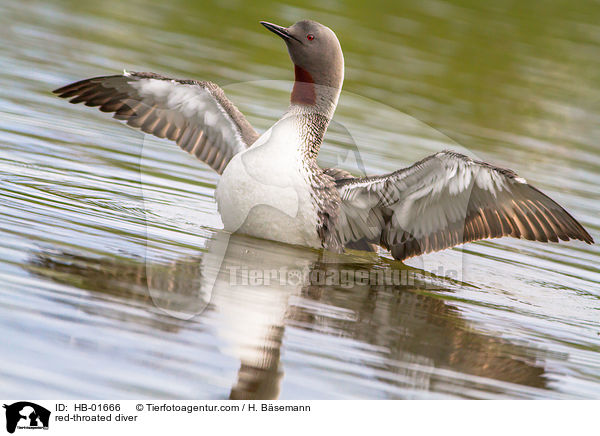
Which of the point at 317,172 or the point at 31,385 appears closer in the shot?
the point at 31,385

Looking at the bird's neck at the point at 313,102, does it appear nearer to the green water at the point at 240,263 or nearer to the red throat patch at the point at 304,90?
the red throat patch at the point at 304,90

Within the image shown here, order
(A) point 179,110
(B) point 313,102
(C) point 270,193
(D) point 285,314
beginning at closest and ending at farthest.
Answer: (D) point 285,314 → (C) point 270,193 → (B) point 313,102 → (A) point 179,110

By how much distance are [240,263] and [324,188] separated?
120 cm

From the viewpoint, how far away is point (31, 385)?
418 cm

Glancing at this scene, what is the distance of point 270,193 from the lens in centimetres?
729

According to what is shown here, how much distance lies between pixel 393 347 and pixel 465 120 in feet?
29.3

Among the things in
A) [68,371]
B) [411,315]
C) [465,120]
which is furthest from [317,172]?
[465,120]

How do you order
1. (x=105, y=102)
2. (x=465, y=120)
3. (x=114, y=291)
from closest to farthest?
1. (x=114, y=291)
2. (x=105, y=102)
3. (x=465, y=120)
